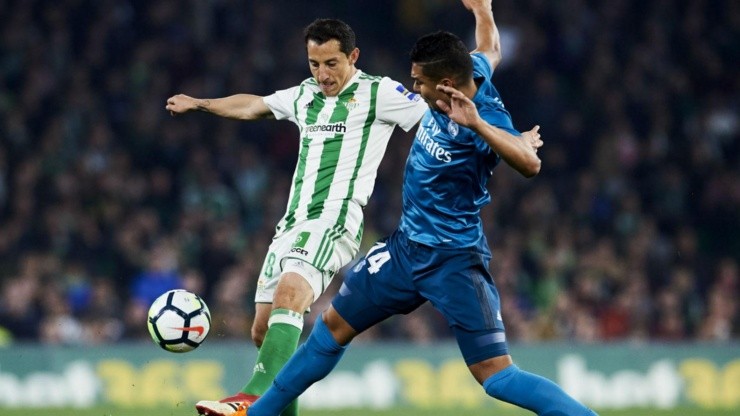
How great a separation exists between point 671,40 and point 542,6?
1.82m

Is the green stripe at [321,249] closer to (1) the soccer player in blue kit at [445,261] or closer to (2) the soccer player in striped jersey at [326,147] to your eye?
(2) the soccer player in striped jersey at [326,147]

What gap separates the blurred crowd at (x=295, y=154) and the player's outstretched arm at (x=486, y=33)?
23.7ft

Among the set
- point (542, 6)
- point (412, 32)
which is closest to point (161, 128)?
point (412, 32)

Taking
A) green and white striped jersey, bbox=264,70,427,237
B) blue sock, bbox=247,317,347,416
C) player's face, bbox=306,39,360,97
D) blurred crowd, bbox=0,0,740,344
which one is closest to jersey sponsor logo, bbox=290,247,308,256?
green and white striped jersey, bbox=264,70,427,237

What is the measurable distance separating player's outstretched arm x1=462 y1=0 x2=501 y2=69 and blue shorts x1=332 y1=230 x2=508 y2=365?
1.10 metres

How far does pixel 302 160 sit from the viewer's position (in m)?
7.19

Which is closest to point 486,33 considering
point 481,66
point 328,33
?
point 481,66

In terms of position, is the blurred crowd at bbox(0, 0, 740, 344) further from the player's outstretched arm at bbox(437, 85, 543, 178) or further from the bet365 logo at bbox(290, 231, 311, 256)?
the player's outstretched arm at bbox(437, 85, 543, 178)

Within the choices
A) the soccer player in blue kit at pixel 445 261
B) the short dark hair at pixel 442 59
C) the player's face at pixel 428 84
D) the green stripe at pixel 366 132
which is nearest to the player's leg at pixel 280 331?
the soccer player in blue kit at pixel 445 261

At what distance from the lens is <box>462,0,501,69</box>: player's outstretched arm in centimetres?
663

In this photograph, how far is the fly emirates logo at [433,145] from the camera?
5.95 meters

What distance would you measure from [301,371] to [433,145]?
1271 mm

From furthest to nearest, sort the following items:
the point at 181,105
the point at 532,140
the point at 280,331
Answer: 1. the point at 181,105
2. the point at 280,331
3. the point at 532,140

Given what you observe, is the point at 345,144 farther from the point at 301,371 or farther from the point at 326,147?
the point at 301,371
